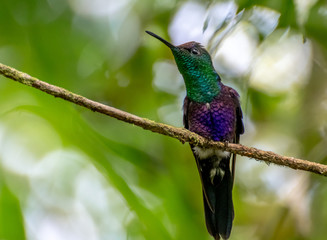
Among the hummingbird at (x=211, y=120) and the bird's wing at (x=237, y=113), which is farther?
the bird's wing at (x=237, y=113)

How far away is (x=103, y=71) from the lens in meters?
3.80

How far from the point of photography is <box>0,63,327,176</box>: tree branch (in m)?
2.07

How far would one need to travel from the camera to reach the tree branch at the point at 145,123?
2070 millimetres

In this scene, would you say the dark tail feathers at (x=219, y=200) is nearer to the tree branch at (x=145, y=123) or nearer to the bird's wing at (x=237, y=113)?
the bird's wing at (x=237, y=113)

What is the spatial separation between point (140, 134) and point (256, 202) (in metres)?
1.45

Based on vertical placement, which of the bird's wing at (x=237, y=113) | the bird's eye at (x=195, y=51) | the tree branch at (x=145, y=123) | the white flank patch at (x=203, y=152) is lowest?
the tree branch at (x=145, y=123)

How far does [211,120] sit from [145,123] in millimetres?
1233

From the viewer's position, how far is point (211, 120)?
3.32m

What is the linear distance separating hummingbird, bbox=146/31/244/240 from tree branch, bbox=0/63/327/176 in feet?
2.31

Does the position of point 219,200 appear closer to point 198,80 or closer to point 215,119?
point 215,119

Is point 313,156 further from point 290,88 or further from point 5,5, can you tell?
point 5,5

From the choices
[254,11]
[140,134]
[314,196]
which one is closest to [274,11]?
[254,11]

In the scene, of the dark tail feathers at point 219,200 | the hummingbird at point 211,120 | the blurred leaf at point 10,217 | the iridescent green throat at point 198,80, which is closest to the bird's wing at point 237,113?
the hummingbird at point 211,120

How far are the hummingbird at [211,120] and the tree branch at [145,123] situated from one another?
2.31 feet
